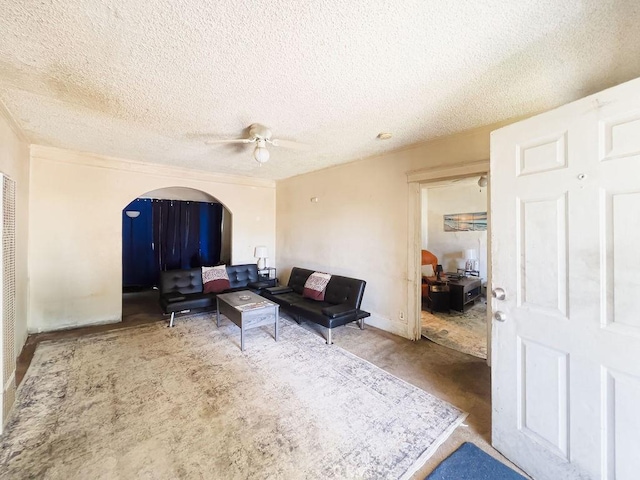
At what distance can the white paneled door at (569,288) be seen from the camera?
119 cm

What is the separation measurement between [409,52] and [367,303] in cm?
323

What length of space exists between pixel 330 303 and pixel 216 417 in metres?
2.19

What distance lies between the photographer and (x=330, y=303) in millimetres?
3930

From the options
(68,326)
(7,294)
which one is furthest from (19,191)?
(68,326)

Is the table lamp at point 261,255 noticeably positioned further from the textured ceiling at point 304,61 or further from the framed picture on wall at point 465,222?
the framed picture on wall at point 465,222

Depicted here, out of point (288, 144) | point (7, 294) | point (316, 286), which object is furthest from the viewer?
point (316, 286)

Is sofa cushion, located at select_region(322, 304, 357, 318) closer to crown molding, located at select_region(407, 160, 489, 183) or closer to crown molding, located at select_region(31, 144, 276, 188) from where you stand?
crown molding, located at select_region(407, 160, 489, 183)

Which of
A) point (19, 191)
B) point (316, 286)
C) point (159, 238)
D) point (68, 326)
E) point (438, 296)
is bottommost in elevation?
point (68, 326)

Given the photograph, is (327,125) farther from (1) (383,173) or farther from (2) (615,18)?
(2) (615,18)

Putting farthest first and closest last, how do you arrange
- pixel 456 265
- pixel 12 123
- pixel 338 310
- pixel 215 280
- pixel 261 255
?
pixel 456 265, pixel 261 255, pixel 215 280, pixel 338 310, pixel 12 123

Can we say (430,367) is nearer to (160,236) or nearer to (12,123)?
(12,123)

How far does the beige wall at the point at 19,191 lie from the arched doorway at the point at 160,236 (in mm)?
2411

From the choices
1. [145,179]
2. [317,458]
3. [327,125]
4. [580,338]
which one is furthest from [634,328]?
[145,179]

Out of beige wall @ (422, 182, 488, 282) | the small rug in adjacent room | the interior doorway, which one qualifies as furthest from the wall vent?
beige wall @ (422, 182, 488, 282)
